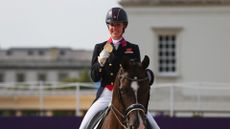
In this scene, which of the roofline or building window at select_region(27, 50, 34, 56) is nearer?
the roofline

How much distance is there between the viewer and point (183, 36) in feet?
133

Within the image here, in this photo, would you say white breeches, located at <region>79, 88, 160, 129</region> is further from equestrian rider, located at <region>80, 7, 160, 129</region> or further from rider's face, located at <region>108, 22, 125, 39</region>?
rider's face, located at <region>108, 22, 125, 39</region>

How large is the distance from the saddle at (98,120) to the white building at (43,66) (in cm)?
13125

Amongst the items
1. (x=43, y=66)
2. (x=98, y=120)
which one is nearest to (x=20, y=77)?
(x=43, y=66)

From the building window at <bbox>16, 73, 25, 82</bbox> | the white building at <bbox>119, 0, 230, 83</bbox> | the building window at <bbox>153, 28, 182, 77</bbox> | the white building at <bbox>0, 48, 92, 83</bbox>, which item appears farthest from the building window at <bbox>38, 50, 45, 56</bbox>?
the building window at <bbox>153, 28, 182, 77</bbox>

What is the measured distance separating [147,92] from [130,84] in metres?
0.18

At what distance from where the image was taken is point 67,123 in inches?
717

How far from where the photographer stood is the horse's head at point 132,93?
330 inches

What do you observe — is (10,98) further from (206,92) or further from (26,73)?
(26,73)

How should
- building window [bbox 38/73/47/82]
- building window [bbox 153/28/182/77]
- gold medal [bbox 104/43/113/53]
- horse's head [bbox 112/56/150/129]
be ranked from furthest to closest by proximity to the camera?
building window [bbox 38/73/47/82]
building window [bbox 153/28/182/77]
gold medal [bbox 104/43/113/53]
horse's head [bbox 112/56/150/129]

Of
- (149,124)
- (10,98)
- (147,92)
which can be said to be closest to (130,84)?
(147,92)

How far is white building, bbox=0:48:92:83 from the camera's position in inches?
5669

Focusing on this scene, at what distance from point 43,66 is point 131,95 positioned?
138m

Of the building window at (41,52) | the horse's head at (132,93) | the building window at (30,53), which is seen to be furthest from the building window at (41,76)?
the horse's head at (132,93)
